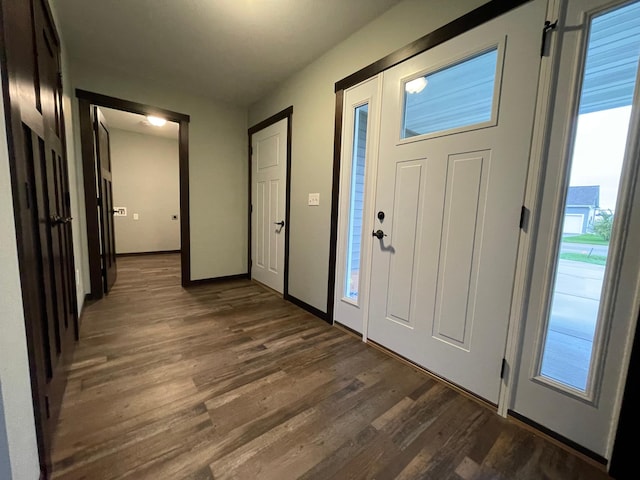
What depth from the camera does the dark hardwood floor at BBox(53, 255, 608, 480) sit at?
108 cm

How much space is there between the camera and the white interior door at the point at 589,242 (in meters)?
1.06

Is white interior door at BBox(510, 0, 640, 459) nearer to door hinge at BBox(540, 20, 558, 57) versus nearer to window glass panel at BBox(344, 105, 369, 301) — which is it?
door hinge at BBox(540, 20, 558, 57)

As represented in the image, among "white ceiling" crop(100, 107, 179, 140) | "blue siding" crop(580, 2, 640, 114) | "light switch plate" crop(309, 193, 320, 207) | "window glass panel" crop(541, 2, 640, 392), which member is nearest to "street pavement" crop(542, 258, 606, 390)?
"window glass panel" crop(541, 2, 640, 392)

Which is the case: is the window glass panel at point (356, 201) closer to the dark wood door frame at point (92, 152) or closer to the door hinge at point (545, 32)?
the door hinge at point (545, 32)

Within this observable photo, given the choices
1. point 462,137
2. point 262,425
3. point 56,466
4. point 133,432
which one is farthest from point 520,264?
point 56,466

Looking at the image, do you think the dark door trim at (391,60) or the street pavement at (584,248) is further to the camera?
the dark door trim at (391,60)

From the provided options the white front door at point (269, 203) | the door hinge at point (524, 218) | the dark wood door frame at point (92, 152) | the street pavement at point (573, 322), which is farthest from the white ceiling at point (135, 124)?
the street pavement at point (573, 322)

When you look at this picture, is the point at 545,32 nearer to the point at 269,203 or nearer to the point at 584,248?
the point at 584,248

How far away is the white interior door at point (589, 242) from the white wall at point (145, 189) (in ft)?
18.7

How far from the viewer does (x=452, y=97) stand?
62.5 inches

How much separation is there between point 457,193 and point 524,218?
366mm

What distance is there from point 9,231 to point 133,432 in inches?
40.0

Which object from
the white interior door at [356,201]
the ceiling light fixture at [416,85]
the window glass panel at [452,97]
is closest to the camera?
the window glass panel at [452,97]

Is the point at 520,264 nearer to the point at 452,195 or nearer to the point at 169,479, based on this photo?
the point at 452,195
